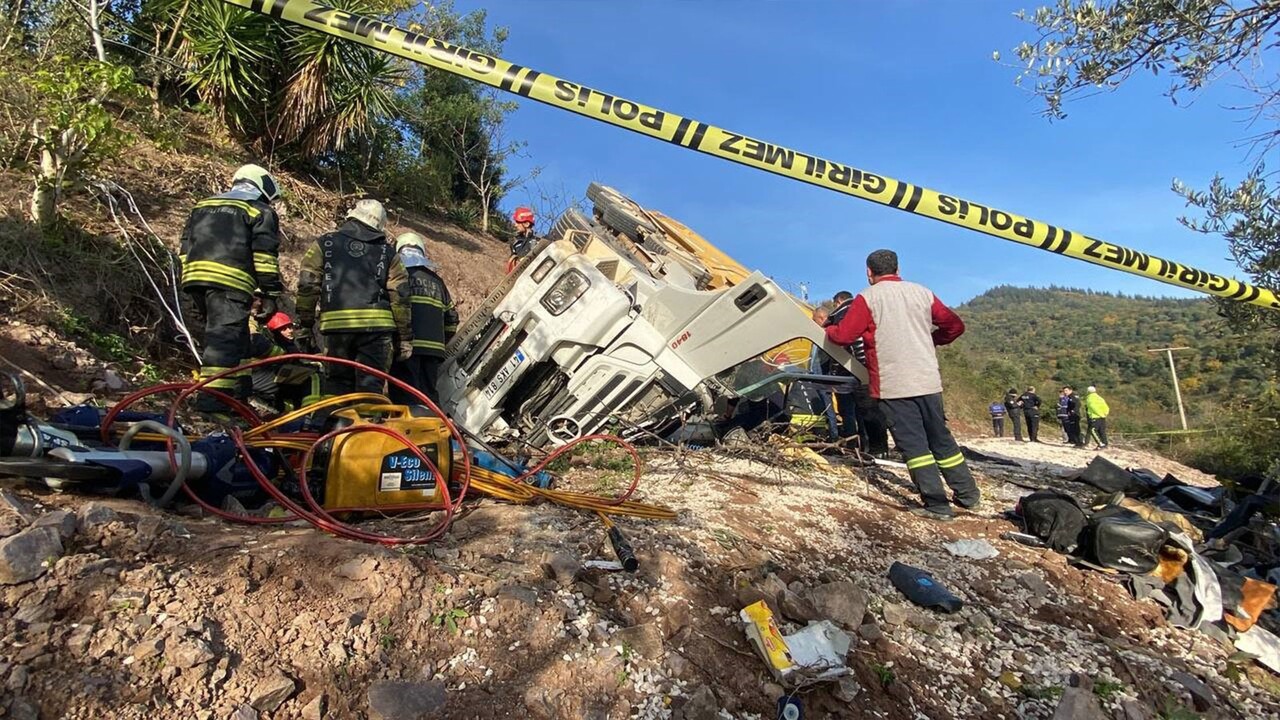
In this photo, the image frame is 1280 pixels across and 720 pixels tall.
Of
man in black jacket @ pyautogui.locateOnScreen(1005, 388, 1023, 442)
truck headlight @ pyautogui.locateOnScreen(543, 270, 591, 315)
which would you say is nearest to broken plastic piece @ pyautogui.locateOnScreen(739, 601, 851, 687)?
truck headlight @ pyautogui.locateOnScreen(543, 270, 591, 315)

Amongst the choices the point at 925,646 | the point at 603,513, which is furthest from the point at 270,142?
the point at 925,646

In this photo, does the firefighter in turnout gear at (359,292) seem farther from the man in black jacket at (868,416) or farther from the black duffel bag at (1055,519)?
the black duffel bag at (1055,519)

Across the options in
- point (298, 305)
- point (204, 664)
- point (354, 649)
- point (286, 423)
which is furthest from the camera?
point (298, 305)

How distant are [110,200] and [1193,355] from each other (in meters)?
44.3

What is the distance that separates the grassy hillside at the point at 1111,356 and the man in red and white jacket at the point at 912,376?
204 cm

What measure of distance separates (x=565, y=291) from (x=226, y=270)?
1.90 m

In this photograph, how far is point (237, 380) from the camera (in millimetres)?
3762

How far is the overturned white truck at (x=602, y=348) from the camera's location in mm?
4246

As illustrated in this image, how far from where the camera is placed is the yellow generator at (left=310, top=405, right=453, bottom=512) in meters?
2.69

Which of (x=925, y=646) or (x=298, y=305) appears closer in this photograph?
(x=925, y=646)

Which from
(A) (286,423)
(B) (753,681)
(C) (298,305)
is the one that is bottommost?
(B) (753,681)

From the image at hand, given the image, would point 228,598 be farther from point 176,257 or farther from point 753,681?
point 176,257

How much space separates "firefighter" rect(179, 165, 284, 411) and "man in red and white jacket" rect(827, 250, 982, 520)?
11.0ft

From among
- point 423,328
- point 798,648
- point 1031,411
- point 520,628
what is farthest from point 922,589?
point 1031,411
